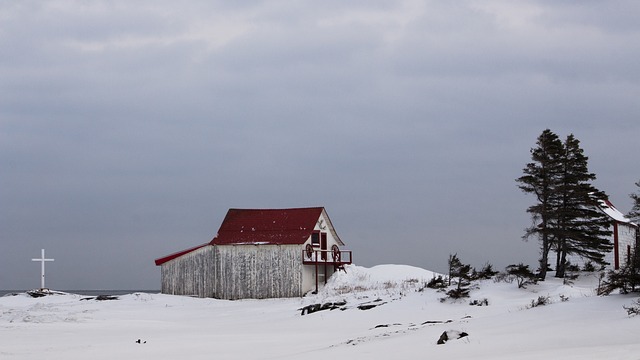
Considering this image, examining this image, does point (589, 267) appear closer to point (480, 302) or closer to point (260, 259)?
point (480, 302)

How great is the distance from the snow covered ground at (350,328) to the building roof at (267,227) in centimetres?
537

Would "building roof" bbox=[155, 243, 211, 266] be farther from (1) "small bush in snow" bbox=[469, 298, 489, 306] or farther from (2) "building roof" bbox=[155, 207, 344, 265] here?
(1) "small bush in snow" bbox=[469, 298, 489, 306]

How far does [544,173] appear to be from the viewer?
42.6 metres

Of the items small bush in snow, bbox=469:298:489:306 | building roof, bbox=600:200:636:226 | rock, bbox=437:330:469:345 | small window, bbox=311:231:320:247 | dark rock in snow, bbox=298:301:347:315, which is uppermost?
building roof, bbox=600:200:636:226

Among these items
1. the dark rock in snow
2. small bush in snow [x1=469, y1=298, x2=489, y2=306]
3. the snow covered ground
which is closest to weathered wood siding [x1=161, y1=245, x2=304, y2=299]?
the snow covered ground

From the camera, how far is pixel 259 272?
170 ft

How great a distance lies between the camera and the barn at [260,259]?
5172 centimetres

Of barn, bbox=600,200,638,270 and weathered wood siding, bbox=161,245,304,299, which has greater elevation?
barn, bbox=600,200,638,270

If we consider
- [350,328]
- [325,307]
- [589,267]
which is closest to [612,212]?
[589,267]

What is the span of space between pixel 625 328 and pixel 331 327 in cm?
1444

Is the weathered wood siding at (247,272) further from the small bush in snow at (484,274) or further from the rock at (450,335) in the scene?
the rock at (450,335)

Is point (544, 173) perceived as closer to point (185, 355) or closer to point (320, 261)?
point (320, 261)

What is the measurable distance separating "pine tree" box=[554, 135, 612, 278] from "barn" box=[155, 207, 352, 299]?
1624 centimetres

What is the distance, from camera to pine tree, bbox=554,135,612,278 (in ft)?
139
